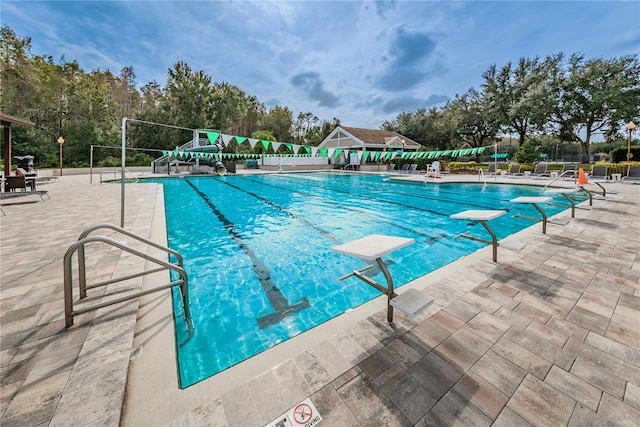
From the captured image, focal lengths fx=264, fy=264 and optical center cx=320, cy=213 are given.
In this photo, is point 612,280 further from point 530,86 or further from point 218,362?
point 530,86

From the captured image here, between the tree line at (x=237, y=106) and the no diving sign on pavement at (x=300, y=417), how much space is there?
2018 cm

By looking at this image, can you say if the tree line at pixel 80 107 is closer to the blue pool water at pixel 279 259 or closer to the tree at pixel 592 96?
the blue pool water at pixel 279 259

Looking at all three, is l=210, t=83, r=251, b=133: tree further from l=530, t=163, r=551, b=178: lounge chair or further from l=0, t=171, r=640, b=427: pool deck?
l=0, t=171, r=640, b=427: pool deck

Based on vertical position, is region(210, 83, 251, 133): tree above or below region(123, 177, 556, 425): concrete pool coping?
A: above

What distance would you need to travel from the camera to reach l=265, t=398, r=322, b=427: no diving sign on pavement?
1.35 m

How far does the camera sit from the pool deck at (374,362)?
1.42 metres

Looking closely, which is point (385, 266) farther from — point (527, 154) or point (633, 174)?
point (527, 154)

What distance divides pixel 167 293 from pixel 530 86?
3218 centimetres

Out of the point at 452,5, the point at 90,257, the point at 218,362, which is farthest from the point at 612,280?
the point at 452,5

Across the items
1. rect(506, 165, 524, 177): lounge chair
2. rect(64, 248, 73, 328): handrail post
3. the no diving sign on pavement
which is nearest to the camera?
the no diving sign on pavement

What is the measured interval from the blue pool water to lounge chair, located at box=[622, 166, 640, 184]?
29.1 feet

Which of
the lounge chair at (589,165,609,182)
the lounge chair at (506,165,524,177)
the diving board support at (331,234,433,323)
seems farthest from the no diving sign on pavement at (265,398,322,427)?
the lounge chair at (506,165,524,177)

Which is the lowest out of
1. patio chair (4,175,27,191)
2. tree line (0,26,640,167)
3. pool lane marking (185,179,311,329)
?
pool lane marking (185,179,311,329)

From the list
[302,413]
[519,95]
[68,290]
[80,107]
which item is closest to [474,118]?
[519,95]
